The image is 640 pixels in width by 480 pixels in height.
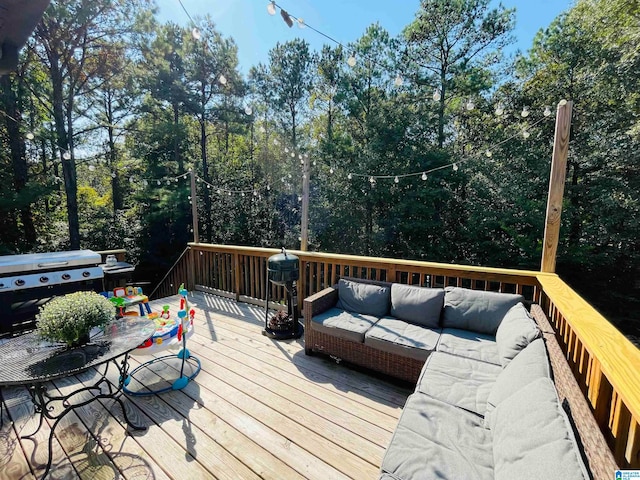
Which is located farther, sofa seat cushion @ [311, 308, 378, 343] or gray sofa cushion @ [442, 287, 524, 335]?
sofa seat cushion @ [311, 308, 378, 343]

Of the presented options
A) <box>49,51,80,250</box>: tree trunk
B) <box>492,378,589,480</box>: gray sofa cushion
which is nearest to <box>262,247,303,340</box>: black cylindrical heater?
<box>492,378,589,480</box>: gray sofa cushion

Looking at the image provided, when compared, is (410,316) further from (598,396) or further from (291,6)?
(291,6)

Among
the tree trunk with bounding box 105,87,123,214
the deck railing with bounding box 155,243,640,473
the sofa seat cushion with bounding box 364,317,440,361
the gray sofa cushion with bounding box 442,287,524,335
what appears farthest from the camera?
the tree trunk with bounding box 105,87,123,214

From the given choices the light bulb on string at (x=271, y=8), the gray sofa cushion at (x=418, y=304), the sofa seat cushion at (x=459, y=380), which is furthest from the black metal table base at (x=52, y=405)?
the light bulb on string at (x=271, y=8)

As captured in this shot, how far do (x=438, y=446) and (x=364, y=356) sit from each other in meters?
1.21

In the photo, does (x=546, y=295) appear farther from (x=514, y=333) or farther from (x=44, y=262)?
(x=44, y=262)

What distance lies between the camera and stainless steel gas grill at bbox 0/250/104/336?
2.82 meters

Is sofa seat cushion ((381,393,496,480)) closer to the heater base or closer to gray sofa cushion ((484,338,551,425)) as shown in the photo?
gray sofa cushion ((484,338,551,425))

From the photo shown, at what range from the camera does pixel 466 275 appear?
2797 millimetres

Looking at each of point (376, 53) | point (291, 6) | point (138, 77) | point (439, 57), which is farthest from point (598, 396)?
point (138, 77)

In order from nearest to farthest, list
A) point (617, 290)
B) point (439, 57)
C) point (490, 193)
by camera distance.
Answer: point (617, 290) → point (490, 193) → point (439, 57)

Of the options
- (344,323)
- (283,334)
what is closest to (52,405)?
(283,334)

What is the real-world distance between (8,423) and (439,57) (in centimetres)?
1227

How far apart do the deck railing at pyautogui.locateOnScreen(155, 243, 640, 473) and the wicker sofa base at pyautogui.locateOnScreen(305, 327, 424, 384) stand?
89 centimetres
